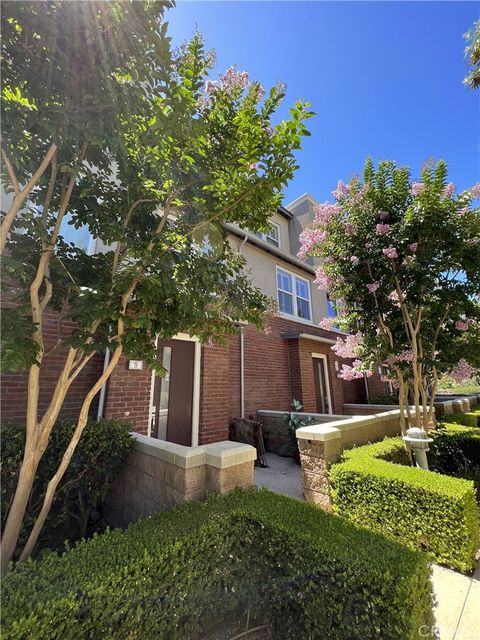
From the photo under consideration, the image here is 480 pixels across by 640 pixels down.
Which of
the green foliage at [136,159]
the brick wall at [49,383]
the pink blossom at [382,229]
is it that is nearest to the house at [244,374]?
the brick wall at [49,383]

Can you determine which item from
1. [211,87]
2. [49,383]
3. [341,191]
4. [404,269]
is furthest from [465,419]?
[49,383]

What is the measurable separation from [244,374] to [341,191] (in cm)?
533

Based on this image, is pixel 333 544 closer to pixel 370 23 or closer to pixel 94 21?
pixel 94 21

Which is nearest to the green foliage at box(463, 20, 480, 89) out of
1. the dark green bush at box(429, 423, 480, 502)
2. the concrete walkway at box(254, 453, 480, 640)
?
the dark green bush at box(429, 423, 480, 502)

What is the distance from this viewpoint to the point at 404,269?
4.95 m

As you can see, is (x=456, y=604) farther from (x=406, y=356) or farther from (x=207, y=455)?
(x=406, y=356)

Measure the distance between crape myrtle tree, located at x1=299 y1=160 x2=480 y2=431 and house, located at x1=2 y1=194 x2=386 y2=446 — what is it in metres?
1.81

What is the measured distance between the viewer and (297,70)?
18.1 feet

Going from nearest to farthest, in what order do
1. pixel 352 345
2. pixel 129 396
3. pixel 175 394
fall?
pixel 129 396, pixel 352 345, pixel 175 394

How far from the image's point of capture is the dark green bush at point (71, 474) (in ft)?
10.2

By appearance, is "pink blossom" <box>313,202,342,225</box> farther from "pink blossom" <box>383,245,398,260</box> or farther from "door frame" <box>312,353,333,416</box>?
"door frame" <box>312,353,333,416</box>

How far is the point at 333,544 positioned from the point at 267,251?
A: 365 inches

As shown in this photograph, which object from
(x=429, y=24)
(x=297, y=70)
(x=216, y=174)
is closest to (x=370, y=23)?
(x=429, y=24)

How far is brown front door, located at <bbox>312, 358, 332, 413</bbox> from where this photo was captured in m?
10.4
